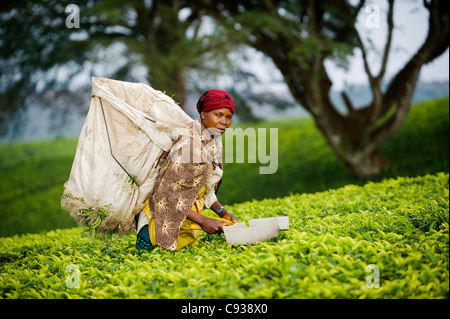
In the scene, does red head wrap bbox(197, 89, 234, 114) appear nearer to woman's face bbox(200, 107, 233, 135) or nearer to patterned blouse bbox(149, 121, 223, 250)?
woman's face bbox(200, 107, 233, 135)

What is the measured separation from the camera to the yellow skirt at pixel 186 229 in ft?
10.2

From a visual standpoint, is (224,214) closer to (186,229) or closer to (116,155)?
(186,229)

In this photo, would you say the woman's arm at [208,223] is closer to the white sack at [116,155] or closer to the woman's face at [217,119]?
the white sack at [116,155]

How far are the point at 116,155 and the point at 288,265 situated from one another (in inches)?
60.9

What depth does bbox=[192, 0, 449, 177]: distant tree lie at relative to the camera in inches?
286

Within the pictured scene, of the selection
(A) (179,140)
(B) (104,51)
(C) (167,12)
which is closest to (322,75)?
(C) (167,12)

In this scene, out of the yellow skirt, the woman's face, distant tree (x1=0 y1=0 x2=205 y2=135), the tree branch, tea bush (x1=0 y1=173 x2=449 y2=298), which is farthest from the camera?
distant tree (x1=0 y1=0 x2=205 y2=135)

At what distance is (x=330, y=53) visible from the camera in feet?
25.4

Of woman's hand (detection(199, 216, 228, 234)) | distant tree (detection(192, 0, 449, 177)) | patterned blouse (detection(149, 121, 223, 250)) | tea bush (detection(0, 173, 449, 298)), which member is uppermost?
distant tree (detection(192, 0, 449, 177))

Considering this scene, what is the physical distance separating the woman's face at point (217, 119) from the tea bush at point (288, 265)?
914mm

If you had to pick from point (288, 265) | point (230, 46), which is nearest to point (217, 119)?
point (288, 265)

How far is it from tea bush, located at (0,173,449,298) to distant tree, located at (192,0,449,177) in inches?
179

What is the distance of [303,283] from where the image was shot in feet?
7.16

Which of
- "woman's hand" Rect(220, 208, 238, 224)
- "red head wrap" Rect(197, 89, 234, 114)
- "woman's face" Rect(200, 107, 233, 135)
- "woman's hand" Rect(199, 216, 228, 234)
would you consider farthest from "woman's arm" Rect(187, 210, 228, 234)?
"red head wrap" Rect(197, 89, 234, 114)
